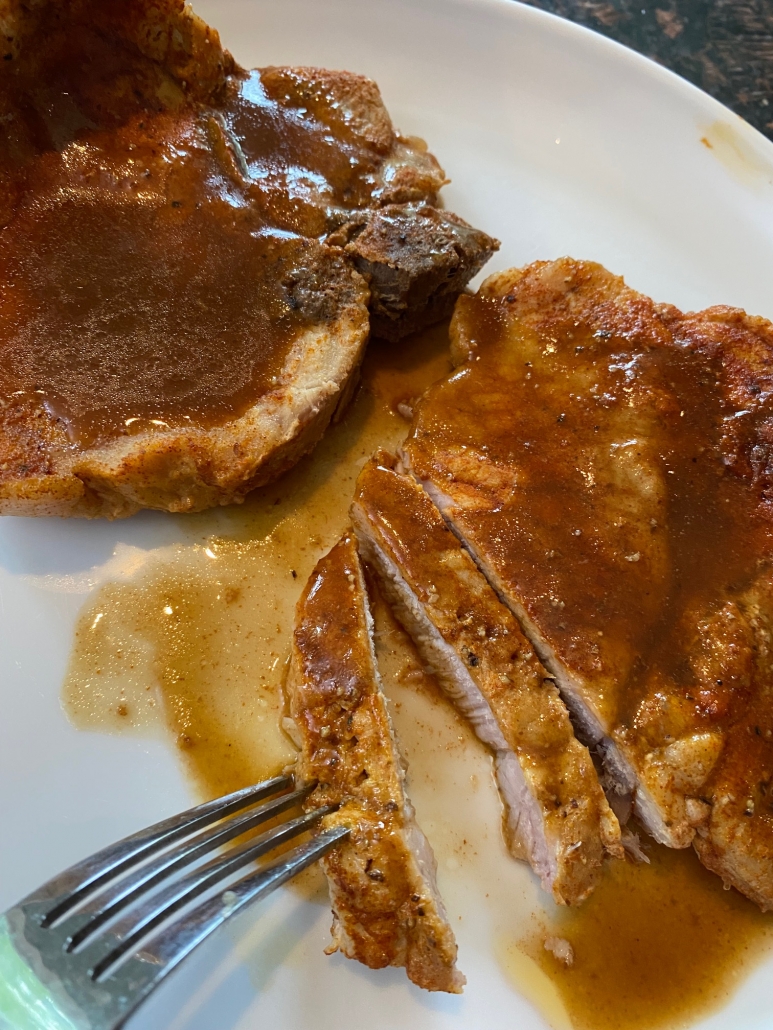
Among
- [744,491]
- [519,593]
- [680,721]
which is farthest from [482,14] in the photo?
[680,721]

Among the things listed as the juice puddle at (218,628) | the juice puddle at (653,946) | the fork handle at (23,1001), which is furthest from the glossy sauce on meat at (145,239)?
the juice puddle at (653,946)

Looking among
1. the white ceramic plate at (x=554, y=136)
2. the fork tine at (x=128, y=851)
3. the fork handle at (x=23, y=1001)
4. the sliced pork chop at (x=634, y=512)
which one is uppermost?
the white ceramic plate at (x=554, y=136)

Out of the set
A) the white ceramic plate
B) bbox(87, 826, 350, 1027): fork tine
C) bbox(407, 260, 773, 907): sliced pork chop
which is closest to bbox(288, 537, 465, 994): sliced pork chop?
bbox(87, 826, 350, 1027): fork tine

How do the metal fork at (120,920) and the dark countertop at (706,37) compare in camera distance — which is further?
the dark countertop at (706,37)

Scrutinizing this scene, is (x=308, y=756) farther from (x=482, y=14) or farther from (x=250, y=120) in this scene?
(x=482, y=14)

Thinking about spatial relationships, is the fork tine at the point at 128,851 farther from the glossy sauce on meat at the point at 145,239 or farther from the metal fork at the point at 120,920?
the glossy sauce on meat at the point at 145,239

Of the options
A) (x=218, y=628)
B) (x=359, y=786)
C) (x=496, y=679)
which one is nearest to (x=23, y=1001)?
(x=359, y=786)
